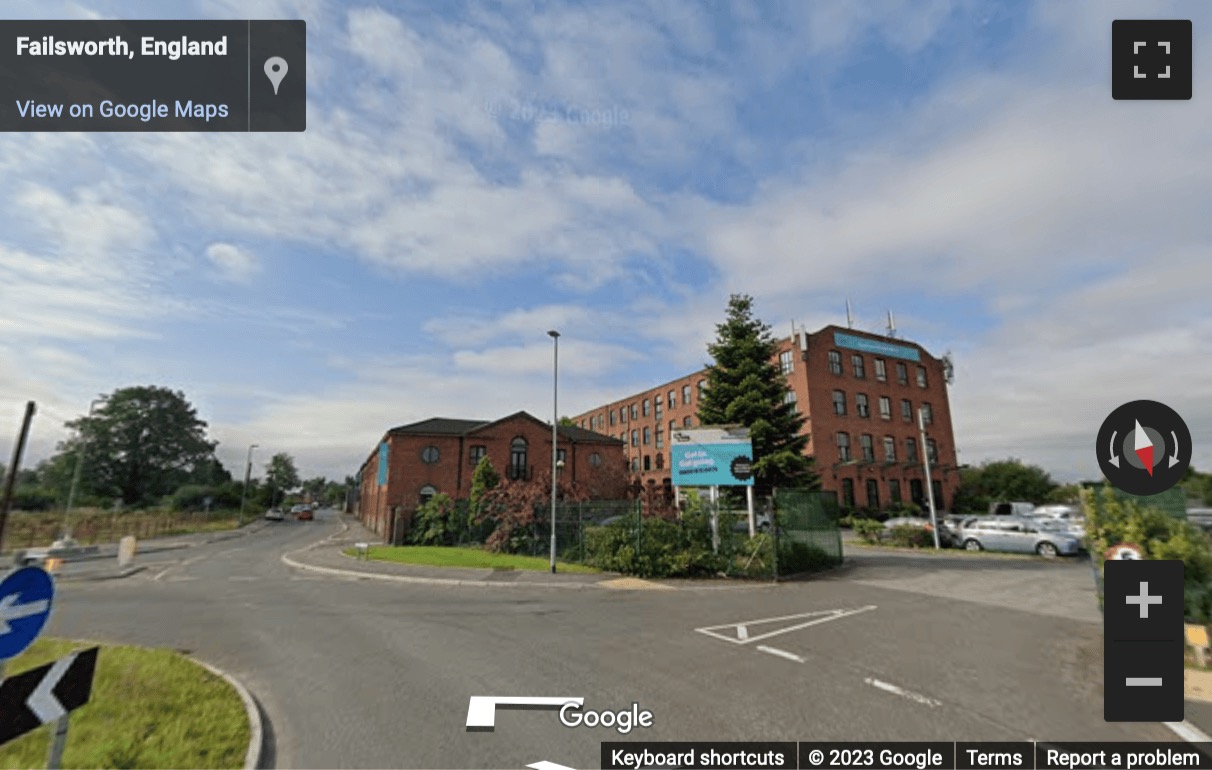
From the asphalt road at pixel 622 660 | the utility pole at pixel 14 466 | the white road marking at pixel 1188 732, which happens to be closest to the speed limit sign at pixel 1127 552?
the asphalt road at pixel 622 660

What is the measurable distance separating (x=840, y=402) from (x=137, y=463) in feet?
264

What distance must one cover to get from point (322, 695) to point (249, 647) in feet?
11.0

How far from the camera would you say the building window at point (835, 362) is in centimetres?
4288

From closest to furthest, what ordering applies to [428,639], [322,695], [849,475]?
[322,695], [428,639], [849,475]

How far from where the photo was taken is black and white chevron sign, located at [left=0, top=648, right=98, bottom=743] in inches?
130

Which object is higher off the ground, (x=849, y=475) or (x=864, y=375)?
(x=864, y=375)

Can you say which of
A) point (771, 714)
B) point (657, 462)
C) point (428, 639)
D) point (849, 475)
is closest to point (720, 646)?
point (771, 714)

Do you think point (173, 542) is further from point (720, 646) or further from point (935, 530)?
point (935, 530)

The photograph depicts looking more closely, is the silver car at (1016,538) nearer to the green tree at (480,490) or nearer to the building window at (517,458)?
the green tree at (480,490)

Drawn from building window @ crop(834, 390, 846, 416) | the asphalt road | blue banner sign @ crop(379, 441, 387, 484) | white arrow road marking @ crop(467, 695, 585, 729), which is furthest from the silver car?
blue banner sign @ crop(379, 441, 387, 484)

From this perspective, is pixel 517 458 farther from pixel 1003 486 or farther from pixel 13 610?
pixel 1003 486

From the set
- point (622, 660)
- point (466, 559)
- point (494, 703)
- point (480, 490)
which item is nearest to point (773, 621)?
point (622, 660)

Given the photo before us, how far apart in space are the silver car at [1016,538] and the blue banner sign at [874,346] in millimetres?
22107

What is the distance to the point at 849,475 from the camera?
40531mm
